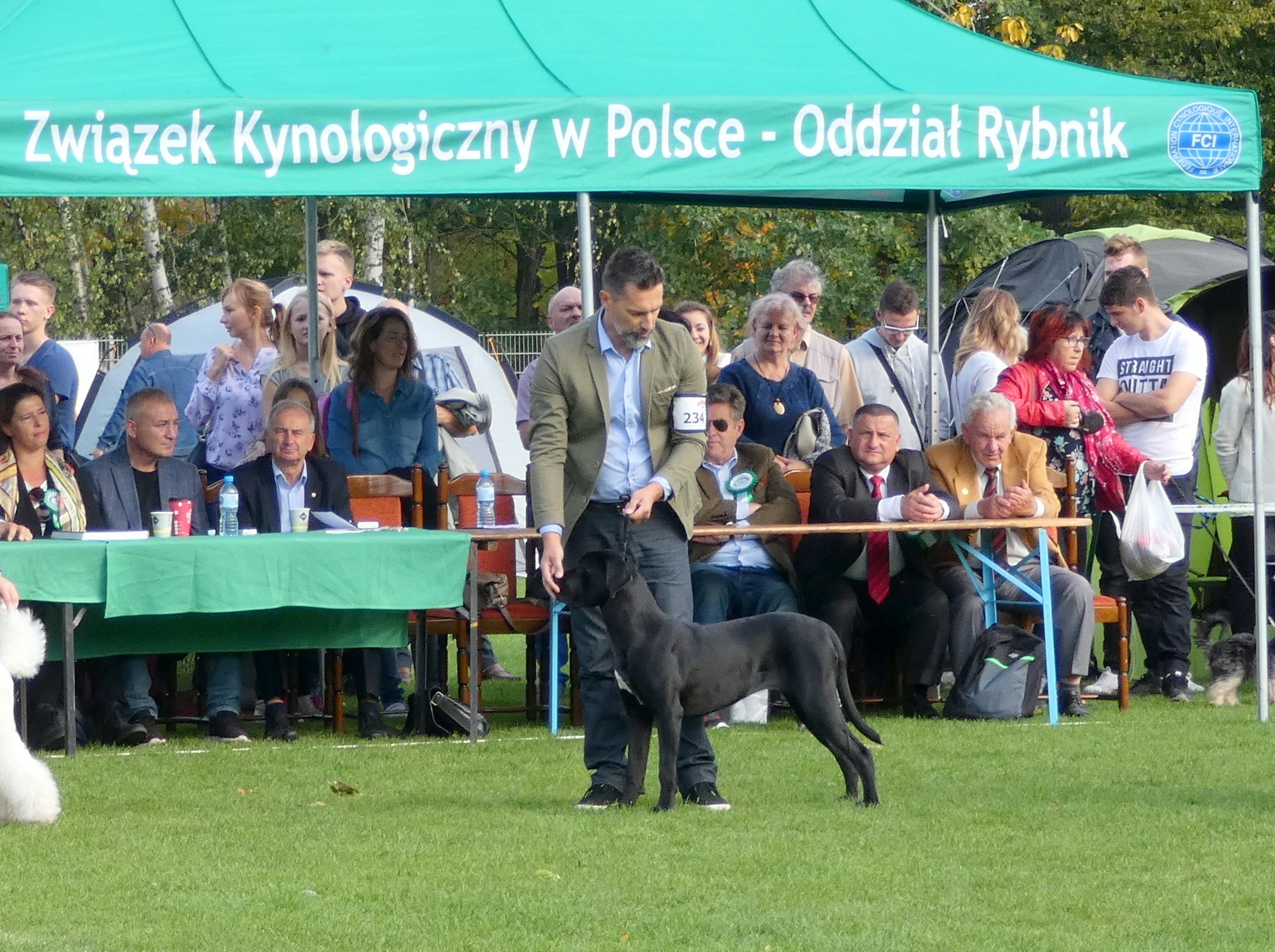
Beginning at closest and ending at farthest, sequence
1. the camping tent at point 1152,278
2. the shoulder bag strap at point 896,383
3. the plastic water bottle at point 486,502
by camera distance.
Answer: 1. the plastic water bottle at point 486,502
2. the shoulder bag strap at point 896,383
3. the camping tent at point 1152,278

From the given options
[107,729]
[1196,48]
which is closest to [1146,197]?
[1196,48]

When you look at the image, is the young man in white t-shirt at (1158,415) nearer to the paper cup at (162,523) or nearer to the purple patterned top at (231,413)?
the purple patterned top at (231,413)

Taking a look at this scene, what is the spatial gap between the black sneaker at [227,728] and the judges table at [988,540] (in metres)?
2.12

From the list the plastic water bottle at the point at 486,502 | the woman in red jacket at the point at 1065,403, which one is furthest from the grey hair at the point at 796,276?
the plastic water bottle at the point at 486,502

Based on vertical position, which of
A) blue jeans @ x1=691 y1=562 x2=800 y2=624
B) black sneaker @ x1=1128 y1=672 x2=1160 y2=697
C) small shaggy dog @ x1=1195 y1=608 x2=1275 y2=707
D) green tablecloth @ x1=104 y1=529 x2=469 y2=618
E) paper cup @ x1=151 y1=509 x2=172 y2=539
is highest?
paper cup @ x1=151 y1=509 x2=172 y2=539

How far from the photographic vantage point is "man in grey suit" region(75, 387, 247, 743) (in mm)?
8195

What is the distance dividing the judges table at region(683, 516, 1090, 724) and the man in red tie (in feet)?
0.42

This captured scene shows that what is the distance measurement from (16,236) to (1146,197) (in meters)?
13.8

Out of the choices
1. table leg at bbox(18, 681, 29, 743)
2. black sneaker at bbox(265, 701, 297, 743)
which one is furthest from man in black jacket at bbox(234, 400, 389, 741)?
table leg at bbox(18, 681, 29, 743)

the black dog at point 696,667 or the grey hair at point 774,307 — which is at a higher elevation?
the grey hair at point 774,307

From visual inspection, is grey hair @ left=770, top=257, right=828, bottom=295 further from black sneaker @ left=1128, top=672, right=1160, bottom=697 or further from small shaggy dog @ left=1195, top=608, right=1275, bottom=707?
small shaggy dog @ left=1195, top=608, right=1275, bottom=707

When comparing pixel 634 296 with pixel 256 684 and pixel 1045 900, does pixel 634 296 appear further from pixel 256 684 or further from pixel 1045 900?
pixel 256 684

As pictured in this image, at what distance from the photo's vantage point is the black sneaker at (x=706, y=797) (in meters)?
6.26

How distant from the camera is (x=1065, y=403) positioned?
8898 mm
